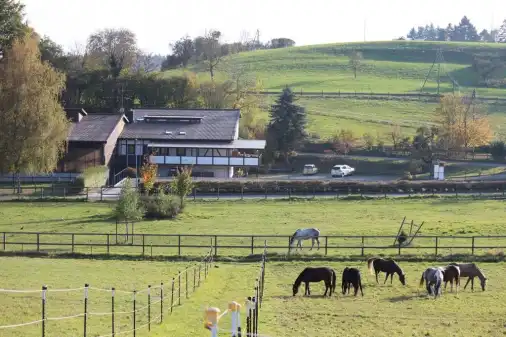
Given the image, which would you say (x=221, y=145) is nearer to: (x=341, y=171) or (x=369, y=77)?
(x=341, y=171)

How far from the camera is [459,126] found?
7562cm

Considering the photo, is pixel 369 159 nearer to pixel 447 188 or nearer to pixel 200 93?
pixel 447 188

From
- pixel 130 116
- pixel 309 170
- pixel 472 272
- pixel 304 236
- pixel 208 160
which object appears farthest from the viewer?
pixel 130 116

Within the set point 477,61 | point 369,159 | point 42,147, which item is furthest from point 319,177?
point 477,61

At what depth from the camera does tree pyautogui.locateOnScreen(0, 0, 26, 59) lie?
57.0m

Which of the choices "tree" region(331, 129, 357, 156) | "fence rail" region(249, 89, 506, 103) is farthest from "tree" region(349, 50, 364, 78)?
"tree" region(331, 129, 357, 156)

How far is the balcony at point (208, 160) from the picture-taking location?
66.1m

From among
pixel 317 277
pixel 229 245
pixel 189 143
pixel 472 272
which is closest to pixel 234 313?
pixel 317 277

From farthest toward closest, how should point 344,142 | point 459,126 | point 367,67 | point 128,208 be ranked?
point 367,67, point 344,142, point 459,126, point 128,208

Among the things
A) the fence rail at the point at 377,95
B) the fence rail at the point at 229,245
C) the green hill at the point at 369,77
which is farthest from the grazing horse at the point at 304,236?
the fence rail at the point at 377,95

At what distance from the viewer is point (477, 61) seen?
137375 mm

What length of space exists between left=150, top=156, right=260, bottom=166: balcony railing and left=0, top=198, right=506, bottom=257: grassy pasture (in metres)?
14.3

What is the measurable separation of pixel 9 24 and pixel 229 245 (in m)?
31.3

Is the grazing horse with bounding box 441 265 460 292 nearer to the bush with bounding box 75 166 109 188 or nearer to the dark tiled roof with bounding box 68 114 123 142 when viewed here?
the bush with bounding box 75 166 109 188
